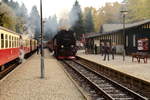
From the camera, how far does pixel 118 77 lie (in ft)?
54.1

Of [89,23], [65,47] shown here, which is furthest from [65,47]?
[89,23]

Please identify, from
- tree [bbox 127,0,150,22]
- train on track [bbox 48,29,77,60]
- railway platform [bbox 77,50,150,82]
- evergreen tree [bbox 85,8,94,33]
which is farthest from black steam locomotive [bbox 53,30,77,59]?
evergreen tree [bbox 85,8,94,33]

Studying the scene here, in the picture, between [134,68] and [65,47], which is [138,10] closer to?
[65,47]

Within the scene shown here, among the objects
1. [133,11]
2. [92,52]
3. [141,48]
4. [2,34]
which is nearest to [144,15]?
[133,11]

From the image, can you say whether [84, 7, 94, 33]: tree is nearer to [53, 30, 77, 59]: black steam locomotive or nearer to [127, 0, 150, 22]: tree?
[127, 0, 150, 22]: tree

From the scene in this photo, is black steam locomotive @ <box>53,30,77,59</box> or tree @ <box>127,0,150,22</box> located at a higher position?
tree @ <box>127,0,150,22</box>

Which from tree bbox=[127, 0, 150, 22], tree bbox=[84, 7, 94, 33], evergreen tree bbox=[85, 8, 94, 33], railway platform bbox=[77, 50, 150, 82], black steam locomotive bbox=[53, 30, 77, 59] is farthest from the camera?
tree bbox=[84, 7, 94, 33]

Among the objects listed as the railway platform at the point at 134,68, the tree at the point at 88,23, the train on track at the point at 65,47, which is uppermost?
the tree at the point at 88,23

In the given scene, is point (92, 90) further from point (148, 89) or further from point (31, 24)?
point (31, 24)

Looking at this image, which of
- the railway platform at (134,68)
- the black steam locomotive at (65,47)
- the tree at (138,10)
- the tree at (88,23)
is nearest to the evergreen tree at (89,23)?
the tree at (88,23)

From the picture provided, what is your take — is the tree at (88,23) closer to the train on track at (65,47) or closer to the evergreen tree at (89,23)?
the evergreen tree at (89,23)

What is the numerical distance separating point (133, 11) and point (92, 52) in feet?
100

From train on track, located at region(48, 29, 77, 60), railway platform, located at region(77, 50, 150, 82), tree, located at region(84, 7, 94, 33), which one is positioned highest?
tree, located at region(84, 7, 94, 33)

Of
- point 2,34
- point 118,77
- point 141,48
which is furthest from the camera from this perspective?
point 141,48
